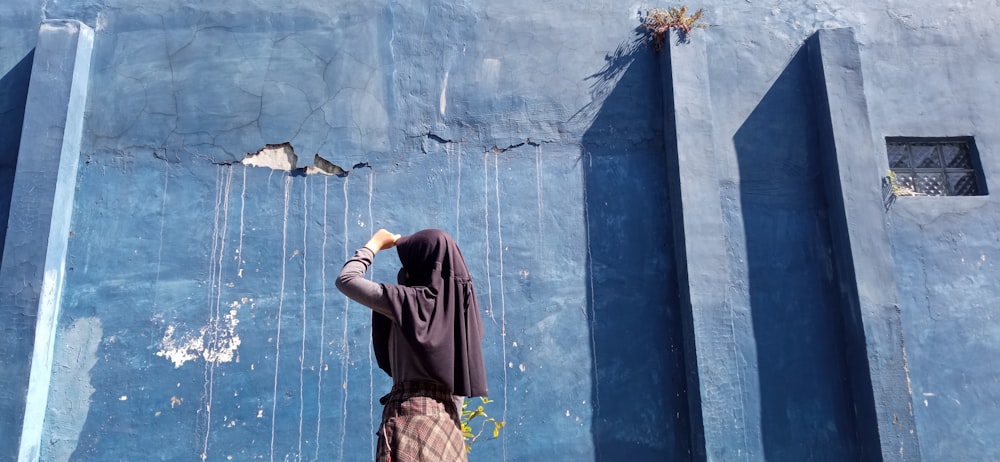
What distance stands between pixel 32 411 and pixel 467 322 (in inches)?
110

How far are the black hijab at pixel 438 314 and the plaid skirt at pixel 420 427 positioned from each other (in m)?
0.08

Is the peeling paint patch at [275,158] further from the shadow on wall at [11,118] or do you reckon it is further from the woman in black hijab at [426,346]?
the woman in black hijab at [426,346]

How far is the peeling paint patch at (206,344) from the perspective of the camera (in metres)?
4.11

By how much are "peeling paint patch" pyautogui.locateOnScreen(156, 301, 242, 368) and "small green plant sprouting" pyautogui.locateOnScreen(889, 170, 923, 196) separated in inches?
156

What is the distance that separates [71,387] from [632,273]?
326cm

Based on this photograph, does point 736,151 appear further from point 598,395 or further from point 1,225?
point 1,225

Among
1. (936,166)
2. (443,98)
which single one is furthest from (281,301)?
(936,166)

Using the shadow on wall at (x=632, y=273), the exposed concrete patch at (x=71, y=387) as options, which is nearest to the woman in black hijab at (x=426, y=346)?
the shadow on wall at (x=632, y=273)

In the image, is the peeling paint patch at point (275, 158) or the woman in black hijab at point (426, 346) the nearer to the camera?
the woman in black hijab at point (426, 346)

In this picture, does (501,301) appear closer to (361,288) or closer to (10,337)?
(361,288)

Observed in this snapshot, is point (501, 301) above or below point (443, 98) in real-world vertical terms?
below

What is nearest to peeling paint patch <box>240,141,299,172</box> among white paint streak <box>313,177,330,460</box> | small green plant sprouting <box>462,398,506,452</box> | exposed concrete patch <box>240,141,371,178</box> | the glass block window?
exposed concrete patch <box>240,141,371,178</box>

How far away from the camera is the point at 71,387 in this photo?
4.06 m

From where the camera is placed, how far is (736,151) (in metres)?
4.45
